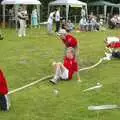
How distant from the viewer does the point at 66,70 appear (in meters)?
13.9

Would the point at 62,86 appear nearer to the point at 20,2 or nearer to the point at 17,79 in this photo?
the point at 17,79

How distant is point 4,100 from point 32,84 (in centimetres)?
318

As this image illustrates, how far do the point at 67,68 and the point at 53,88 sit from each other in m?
1.21

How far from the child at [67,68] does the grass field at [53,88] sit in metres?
0.21

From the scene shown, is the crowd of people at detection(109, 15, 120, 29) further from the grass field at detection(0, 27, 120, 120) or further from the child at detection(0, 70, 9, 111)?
the child at detection(0, 70, 9, 111)

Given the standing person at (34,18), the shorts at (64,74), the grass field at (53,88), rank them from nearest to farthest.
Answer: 1. the grass field at (53,88)
2. the shorts at (64,74)
3. the standing person at (34,18)

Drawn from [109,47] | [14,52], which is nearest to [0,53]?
[14,52]

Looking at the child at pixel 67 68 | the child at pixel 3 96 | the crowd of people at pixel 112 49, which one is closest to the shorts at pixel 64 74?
the child at pixel 67 68

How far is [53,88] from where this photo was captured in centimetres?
1291

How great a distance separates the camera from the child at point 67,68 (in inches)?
539

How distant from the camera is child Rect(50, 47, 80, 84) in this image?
1368cm

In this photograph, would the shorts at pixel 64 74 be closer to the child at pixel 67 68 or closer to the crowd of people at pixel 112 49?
the child at pixel 67 68

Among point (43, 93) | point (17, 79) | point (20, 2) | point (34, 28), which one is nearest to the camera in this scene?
point (43, 93)

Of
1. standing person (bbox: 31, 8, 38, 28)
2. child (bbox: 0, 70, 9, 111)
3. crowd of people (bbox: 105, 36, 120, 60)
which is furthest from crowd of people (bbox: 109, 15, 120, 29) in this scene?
child (bbox: 0, 70, 9, 111)
